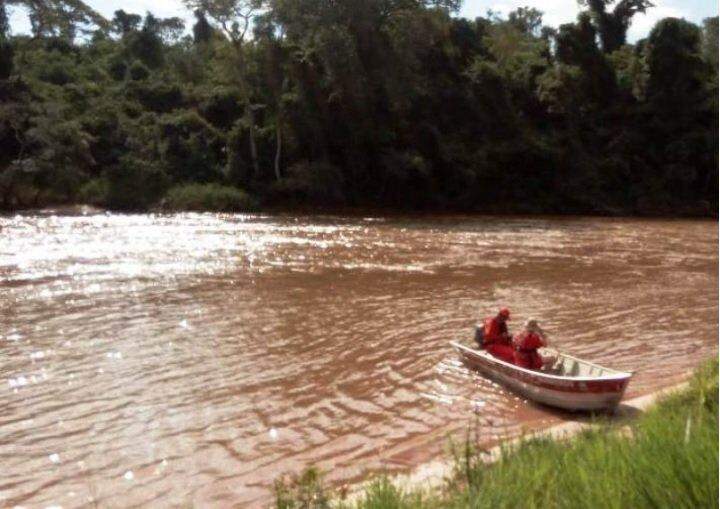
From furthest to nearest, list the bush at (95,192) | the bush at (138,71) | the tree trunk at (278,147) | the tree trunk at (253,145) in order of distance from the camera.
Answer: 1. the bush at (138,71)
2. the tree trunk at (253,145)
3. the tree trunk at (278,147)
4. the bush at (95,192)

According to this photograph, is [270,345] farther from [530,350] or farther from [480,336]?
[530,350]

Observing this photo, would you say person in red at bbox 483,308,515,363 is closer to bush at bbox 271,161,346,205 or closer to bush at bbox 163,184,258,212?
bush at bbox 271,161,346,205

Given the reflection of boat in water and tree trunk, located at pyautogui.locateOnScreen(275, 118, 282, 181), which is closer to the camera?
the reflection of boat in water

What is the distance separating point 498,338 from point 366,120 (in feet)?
99.7

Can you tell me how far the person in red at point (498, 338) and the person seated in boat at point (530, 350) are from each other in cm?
47

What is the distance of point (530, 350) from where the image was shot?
10.5m

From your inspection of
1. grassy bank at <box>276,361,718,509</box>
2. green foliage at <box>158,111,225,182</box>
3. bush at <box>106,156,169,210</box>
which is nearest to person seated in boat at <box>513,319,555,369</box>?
grassy bank at <box>276,361,718,509</box>

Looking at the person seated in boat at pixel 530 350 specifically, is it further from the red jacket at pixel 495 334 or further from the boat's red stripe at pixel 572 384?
the red jacket at pixel 495 334

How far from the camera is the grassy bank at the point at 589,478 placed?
3.51 m

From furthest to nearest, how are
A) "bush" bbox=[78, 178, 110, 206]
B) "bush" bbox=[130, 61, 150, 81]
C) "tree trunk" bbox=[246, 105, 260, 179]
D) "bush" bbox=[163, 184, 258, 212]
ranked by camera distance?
"bush" bbox=[130, 61, 150, 81]
"tree trunk" bbox=[246, 105, 260, 179]
"bush" bbox=[163, 184, 258, 212]
"bush" bbox=[78, 178, 110, 206]

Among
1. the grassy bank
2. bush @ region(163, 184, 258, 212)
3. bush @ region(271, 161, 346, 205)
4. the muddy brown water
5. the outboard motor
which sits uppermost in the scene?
bush @ region(271, 161, 346, 205)

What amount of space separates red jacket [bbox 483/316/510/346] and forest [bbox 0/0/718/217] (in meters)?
28.0

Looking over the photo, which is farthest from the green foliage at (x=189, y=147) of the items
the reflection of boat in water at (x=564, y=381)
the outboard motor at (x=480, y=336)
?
the reflection of boat in water at (x=564, y=381)

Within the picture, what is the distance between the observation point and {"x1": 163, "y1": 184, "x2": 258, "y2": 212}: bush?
38.1 metres
